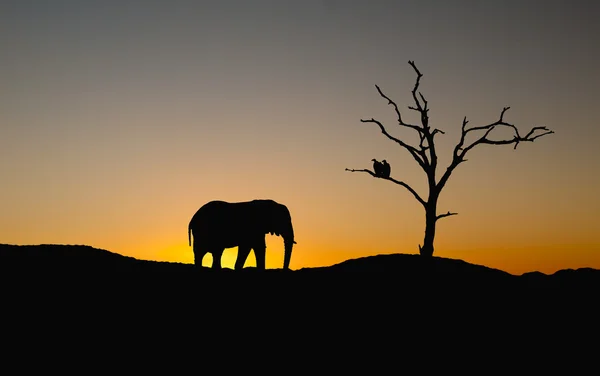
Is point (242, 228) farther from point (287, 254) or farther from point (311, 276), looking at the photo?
point (311, 276)

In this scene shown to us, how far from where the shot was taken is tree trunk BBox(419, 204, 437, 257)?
2350 cm

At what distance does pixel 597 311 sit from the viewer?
17.5 m

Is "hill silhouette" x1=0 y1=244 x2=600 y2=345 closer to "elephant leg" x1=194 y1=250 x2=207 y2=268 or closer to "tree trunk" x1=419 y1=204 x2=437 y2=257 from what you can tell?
"tree trunk" x1=419 y1=204 x2=437 y2=257

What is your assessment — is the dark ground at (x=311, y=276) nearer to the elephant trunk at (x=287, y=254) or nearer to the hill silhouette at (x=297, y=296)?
the hill silhouette at (x=297, y=296)

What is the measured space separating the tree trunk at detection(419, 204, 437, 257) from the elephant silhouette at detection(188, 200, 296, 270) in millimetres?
4877

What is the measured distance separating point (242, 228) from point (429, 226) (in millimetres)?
6448

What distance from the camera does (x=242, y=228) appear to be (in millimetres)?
25391

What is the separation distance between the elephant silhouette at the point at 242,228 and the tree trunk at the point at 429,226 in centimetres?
488

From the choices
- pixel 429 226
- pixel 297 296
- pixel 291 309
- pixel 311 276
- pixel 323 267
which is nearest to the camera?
pixel 291 309

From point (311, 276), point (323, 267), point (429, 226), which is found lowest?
point (311, 276)

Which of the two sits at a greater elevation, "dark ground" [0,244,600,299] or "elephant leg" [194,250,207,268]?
"elephant leg" [194,250,207,268]

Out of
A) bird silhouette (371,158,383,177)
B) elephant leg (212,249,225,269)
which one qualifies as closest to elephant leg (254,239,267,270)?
elephant leg (212,249,225,269)

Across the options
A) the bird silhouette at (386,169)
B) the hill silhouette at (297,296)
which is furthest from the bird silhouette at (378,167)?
the hill silhouette at (297,296)

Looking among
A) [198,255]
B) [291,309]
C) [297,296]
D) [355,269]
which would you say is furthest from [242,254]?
[291,309]
